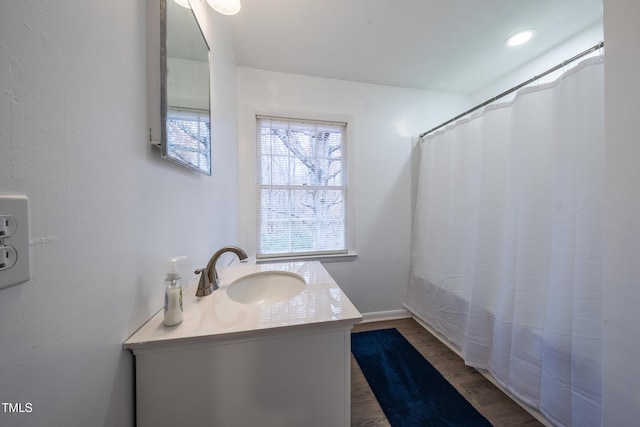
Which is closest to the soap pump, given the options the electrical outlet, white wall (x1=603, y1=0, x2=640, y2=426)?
the electrical outlet

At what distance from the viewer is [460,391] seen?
1.32 metres

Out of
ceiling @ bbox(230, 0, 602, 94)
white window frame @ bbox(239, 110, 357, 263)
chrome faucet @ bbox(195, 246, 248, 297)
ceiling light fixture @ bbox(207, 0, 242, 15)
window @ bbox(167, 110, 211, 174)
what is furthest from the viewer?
white window frame @ bbox(239, 110, 357, 263)

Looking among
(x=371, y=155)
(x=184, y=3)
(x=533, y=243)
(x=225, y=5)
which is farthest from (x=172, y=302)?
(x=371, y=155)

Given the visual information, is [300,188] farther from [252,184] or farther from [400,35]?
[400,35]

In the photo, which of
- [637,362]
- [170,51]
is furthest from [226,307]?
[637,362]

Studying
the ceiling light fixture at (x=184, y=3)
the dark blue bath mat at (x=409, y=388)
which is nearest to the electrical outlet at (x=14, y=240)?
the ceiling light fixture at (x=184, y=3)

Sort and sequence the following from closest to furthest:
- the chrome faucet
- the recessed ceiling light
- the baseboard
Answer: the chrome faucet, the recessed ceiling light, the baseboard

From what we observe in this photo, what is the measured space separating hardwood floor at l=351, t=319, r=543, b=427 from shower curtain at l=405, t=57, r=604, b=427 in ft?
0.29

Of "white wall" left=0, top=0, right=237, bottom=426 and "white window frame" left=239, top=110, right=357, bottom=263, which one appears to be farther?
"white window frame" left=239, top=110, right=357, bottom=263

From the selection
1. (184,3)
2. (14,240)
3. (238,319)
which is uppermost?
(184,3)

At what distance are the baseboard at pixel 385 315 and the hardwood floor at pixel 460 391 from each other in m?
0.36

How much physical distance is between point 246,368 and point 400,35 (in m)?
2.07

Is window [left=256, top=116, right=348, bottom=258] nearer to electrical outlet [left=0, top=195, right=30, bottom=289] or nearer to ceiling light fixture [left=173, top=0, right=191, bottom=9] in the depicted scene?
ceiling light fixture [left=173, top=0, right=191, bottom=9]

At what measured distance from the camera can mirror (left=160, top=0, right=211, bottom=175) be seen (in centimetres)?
68
